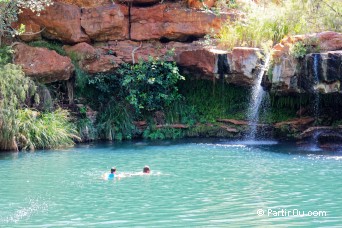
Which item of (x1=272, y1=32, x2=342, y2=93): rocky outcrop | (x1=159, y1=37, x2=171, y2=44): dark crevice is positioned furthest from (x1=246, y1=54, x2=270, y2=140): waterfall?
(x1=159, y1=37, x2=171, y2=44): dark crevice

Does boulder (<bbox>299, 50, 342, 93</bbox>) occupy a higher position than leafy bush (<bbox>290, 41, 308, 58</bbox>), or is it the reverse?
leafy bush (<bbox>290, 41, 308, 58</bbox>)

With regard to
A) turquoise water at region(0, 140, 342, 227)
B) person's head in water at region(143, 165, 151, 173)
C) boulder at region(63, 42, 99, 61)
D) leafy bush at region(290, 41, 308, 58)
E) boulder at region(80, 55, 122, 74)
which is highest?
boulder at region(63, 42, 99, 61)

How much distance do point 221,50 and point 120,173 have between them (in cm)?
754

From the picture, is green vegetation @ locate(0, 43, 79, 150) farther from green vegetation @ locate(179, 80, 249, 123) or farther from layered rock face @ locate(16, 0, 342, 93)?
green vegetation @ locate(179, 80, 249, 123)

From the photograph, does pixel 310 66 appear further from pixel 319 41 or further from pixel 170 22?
pixel 170 22

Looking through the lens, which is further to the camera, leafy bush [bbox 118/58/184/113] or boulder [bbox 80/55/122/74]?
boulder [bbox 80/55/122/74]

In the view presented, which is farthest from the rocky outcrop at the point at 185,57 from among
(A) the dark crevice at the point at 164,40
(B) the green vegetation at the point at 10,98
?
(B) the green vegetation at the point at 10,98

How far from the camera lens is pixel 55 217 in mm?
8875

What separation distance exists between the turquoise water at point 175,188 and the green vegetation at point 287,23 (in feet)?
12.9

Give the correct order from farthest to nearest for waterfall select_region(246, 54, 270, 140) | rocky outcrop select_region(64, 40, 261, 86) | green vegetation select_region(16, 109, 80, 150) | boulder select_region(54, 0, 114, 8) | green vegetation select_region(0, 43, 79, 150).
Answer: boulder select_region(54, 0, 114, 8), waterfall select_region(246, 54, 270, 140), rocky outcrop select_region(64, 40, 261, 86), green vegetation select_region(16, 109, 80, 150), green vegetation select_region(0, 43, 79, 150)

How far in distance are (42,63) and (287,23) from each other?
7.79 m

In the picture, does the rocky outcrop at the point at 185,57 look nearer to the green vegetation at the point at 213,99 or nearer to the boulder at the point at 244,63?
the boulder at the point at 244,63

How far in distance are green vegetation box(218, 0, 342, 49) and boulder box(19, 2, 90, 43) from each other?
193 inches

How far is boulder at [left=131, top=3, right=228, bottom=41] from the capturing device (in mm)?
20234
